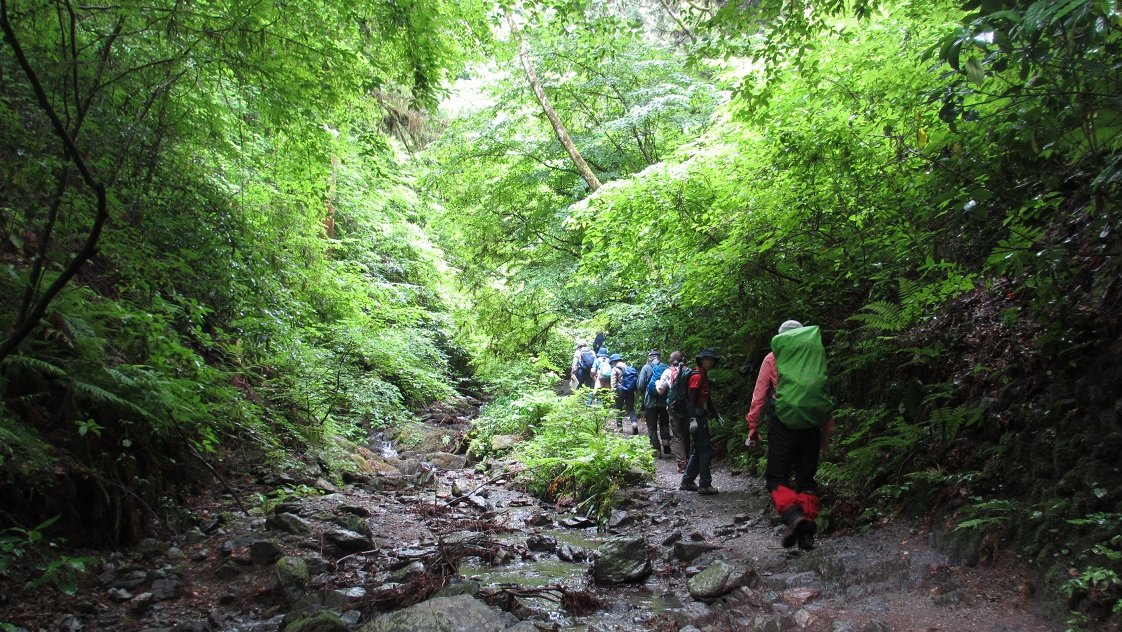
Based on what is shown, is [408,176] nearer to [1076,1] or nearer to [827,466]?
[827,466]

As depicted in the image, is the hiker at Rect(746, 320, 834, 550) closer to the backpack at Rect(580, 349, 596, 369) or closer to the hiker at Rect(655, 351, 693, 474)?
the hiker at Rect(655, 351, 693, 474)

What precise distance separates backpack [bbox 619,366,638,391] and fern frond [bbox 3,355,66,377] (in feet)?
32.7

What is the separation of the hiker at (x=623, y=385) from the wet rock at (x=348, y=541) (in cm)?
734

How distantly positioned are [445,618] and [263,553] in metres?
2.60

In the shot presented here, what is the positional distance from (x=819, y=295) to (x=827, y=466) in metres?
2.71

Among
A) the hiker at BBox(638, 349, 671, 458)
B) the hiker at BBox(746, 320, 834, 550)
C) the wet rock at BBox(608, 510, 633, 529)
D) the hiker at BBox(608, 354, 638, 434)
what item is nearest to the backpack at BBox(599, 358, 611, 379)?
the hiker at BBox(608, 354, 638, 434)

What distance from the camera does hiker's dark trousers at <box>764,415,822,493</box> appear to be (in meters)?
5.32

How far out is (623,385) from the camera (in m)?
13.4

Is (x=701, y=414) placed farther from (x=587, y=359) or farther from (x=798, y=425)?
(x=587, y=359)

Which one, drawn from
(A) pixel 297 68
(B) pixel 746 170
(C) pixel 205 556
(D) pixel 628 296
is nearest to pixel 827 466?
(B) pixel 746 170

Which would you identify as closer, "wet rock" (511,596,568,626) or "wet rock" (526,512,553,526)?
"wet rock" (511,596,568,626)

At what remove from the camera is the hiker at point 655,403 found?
36.4ft

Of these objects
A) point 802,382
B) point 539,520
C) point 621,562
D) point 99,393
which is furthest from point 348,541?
point 802,382

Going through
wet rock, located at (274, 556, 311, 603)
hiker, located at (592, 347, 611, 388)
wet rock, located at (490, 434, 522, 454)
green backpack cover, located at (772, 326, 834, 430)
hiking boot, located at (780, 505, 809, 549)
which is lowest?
wet rock, located at (274, 556, 311, 603)
